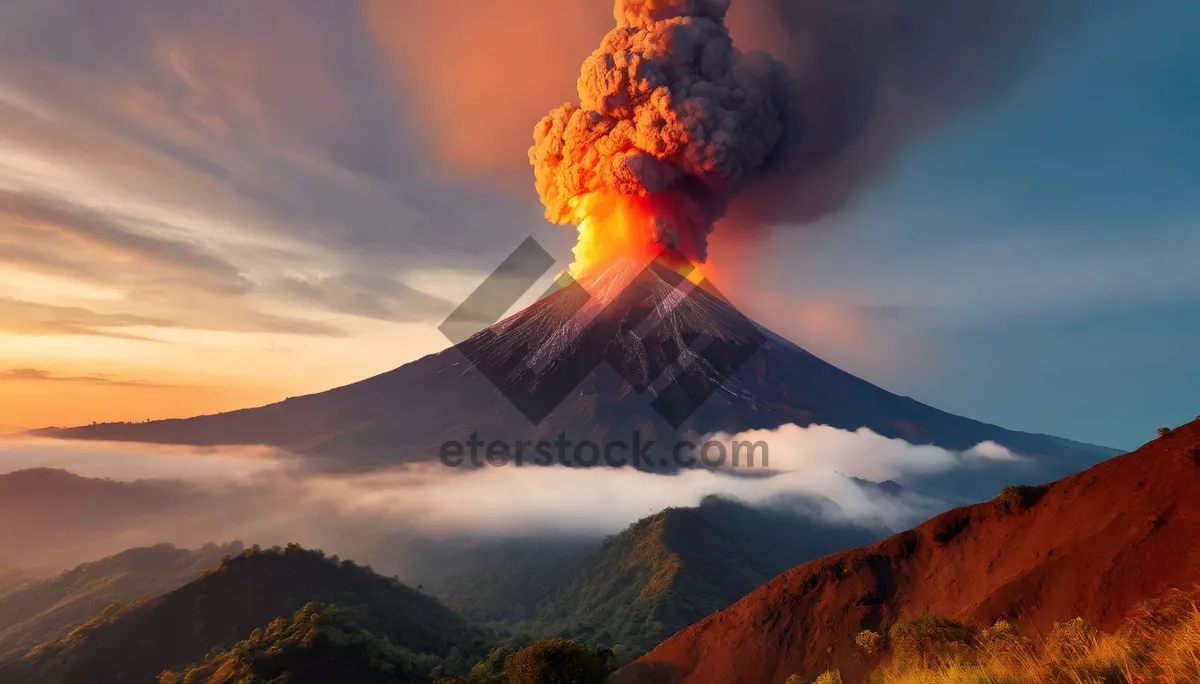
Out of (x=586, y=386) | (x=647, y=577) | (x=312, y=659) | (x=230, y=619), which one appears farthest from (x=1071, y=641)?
(x=586, y=386)

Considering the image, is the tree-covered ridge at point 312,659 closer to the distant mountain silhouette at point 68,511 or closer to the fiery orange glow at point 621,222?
the fiery orange glow at point 621,222

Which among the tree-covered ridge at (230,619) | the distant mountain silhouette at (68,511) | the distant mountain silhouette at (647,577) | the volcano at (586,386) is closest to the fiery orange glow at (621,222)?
the volcano at (586,386)

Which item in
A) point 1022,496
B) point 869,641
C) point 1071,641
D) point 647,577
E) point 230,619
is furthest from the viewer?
point 647,577

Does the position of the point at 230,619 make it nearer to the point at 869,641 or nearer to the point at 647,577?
the point at 869,641

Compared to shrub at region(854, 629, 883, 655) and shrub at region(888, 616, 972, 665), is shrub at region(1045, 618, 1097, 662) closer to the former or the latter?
shrub at region(888, 616, 972, 665)

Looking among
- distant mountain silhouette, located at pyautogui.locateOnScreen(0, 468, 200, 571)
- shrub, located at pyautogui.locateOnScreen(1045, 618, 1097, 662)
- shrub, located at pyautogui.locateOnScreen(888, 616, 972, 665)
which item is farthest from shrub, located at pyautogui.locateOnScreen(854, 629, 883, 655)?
distant mountain silhouette, located at pyautogui.locateOnScreen(0, 468, 200, 571)

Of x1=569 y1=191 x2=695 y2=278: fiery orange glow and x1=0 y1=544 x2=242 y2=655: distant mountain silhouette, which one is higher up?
x1=569 y1=191 x2=695 y2=278: fiery orange glow
